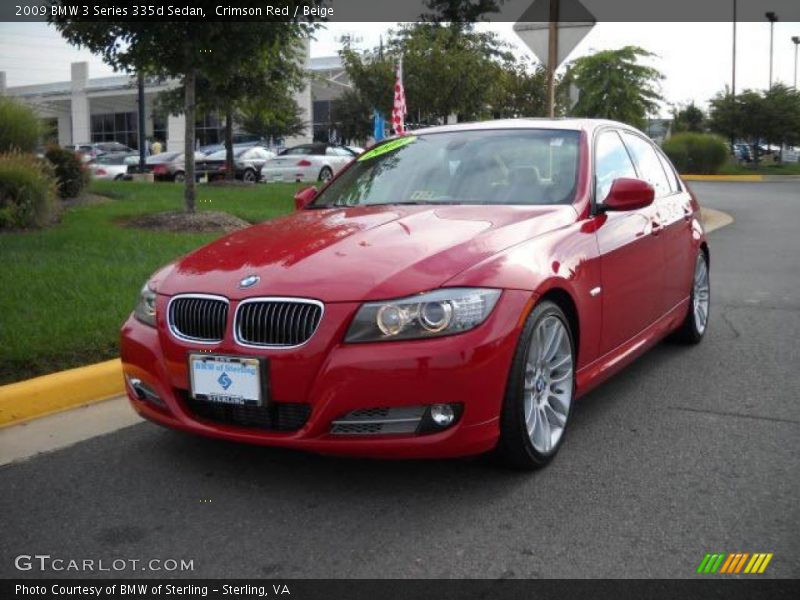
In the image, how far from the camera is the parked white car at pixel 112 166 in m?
29.9

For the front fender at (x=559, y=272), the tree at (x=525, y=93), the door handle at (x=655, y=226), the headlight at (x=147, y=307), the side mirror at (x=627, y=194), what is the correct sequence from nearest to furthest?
1. the front fender at (x=559, y=272)
2. the headlight at (x=147, y=307)
3. the side mirror at (x=627, y=194)
4. the door handle at (x=655, y=226)
5. the tree at (x=525, y=93)

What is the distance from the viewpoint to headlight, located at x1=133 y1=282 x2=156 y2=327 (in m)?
3.85

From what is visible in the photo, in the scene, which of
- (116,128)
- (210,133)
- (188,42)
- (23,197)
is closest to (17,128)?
(23,197)

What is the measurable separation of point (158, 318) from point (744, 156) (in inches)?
1916

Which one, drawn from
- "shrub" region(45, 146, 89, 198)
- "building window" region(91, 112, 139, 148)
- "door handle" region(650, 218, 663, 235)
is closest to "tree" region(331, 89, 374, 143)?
"building window" region(91, 112, 139, 148)

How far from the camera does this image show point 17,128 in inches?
539

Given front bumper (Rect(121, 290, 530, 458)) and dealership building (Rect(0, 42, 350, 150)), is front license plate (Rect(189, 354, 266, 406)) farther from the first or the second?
dealership building (Rect(0, 42, 350, 150))

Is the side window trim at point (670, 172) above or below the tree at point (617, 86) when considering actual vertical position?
below

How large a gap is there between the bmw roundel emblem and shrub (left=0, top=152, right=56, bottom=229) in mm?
7109

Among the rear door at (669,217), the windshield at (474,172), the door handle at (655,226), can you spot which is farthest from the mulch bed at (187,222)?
the door handle at (655,226)

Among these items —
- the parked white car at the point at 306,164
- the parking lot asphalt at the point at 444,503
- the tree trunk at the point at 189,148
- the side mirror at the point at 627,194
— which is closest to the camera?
the parking lot asphalt at the point at 444,503

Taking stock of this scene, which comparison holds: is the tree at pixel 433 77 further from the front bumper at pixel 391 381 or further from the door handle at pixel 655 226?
the front bumper at pixel 391 381

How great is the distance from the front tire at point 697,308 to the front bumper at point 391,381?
9.79 feet

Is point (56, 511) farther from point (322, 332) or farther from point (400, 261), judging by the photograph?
point (400, 261)
